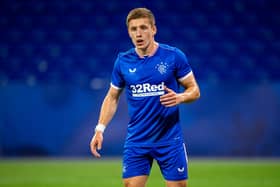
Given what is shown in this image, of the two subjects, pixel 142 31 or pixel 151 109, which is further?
pixel 151 109

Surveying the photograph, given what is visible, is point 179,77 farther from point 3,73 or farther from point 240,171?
point 3,73

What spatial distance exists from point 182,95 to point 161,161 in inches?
25.8

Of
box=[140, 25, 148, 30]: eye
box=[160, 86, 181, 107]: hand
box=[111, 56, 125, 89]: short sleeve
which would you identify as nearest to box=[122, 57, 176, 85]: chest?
box=[111, 56, 125, 89]: short sleeve

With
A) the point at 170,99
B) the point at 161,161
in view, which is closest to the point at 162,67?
the point at 170,99

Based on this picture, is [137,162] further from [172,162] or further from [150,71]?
[150,71]

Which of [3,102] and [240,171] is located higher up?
[3,102]

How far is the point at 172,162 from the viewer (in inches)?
217

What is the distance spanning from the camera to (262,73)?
1541 centimetres

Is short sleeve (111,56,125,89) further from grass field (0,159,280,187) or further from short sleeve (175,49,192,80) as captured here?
grass field (0,159,280,187)

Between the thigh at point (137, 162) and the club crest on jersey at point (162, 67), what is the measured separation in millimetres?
653

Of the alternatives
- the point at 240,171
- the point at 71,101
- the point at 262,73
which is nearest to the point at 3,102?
the point at 71,101

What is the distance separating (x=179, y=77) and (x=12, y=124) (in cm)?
801

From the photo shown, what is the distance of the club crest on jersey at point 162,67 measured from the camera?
18.2 ft

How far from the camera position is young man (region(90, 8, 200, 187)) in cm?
550
